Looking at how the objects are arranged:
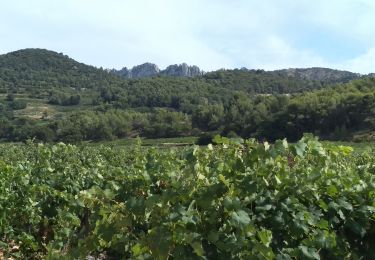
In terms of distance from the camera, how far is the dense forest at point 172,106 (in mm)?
75875

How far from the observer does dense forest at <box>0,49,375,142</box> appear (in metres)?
75.9

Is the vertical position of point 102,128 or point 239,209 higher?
point 239,209

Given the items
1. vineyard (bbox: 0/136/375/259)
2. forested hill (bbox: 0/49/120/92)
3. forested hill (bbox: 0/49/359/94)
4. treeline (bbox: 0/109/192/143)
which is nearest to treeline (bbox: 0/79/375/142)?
treeline (bbox: 0/109/192/143)

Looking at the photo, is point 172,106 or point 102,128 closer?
point 102,128

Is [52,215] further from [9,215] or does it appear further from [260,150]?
[260,150]

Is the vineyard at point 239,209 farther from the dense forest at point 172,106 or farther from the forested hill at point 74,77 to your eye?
the forested hill at point 74,77

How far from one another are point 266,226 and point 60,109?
125113mm

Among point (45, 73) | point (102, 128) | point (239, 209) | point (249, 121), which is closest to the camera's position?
point (239, 209)

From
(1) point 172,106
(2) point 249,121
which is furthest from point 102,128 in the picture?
(1) point 172,106

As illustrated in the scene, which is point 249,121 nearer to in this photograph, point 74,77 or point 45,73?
point 45,73

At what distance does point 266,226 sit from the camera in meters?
3.34

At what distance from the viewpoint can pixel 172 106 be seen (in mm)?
127562

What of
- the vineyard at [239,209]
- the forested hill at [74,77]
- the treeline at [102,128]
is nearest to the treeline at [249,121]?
the treeline at [102,128]

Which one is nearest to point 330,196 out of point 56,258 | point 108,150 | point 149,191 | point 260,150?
point 260,150
